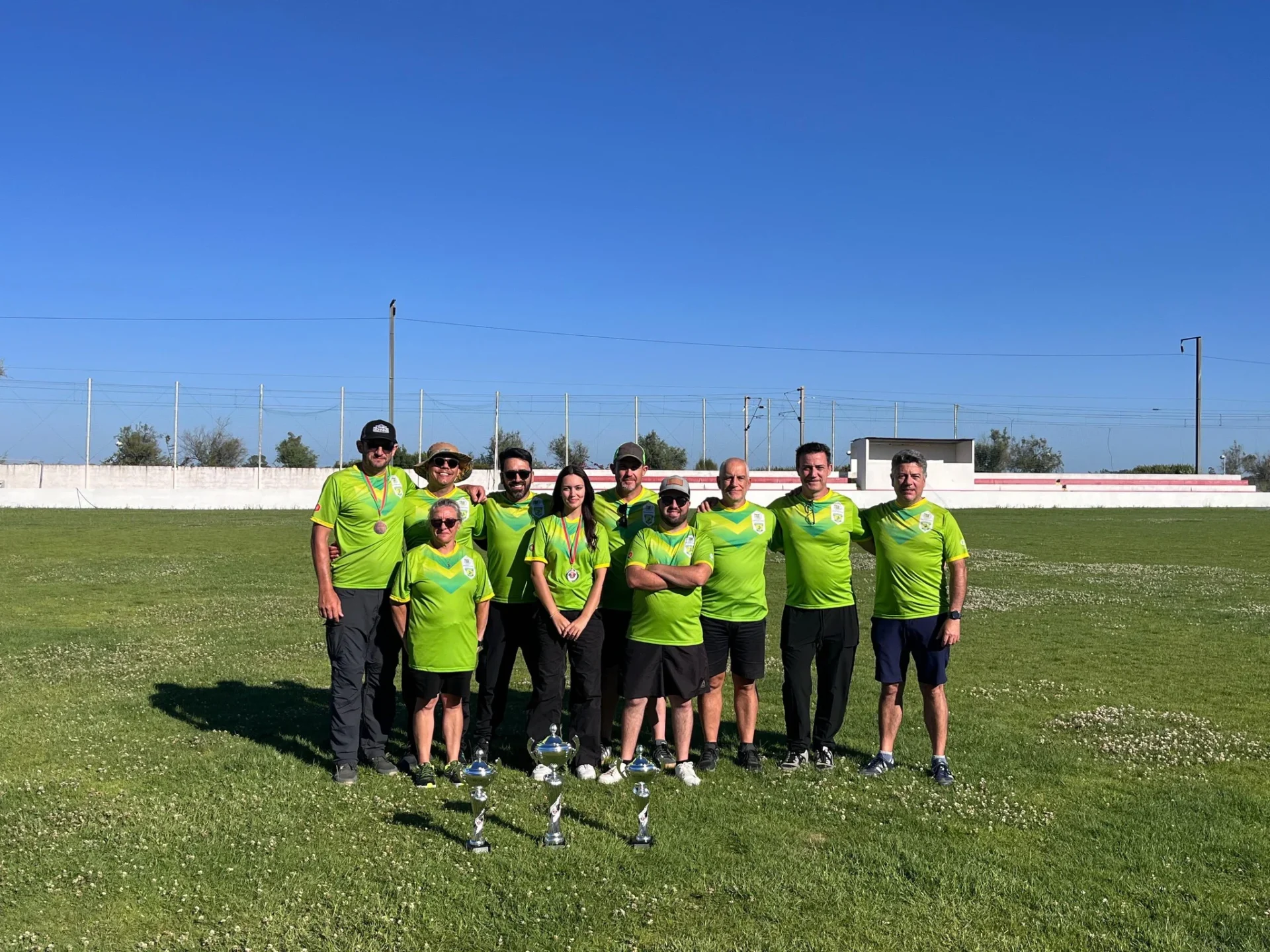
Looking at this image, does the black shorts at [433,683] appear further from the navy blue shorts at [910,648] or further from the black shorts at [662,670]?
the navy blue shorts at [910,648]

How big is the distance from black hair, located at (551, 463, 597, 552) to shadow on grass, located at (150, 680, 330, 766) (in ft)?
7.14

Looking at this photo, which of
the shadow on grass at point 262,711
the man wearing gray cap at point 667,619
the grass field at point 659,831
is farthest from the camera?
the shadow on grass at point 262,711

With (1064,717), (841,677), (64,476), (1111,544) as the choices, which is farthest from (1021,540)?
(64,476)

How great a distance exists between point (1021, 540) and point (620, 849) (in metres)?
24.2

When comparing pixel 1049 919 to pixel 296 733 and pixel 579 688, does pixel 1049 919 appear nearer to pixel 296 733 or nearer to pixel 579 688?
pixel 579 688

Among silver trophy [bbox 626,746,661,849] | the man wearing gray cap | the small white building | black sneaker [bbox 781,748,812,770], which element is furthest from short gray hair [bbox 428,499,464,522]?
the small white building

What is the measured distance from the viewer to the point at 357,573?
228 inches

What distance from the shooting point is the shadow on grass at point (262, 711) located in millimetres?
6508

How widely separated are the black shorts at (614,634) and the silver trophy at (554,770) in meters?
1.39

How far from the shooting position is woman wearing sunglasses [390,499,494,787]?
5617 mm

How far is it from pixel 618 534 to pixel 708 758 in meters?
1.48

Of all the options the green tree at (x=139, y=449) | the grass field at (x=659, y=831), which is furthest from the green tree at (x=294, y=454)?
the grass field at (x=659, y=831)

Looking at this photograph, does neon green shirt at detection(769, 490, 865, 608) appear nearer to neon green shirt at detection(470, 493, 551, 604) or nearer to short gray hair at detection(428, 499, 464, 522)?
neon green shirt at detection(470, 493, 551, 604)

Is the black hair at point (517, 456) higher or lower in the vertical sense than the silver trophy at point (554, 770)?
higher
